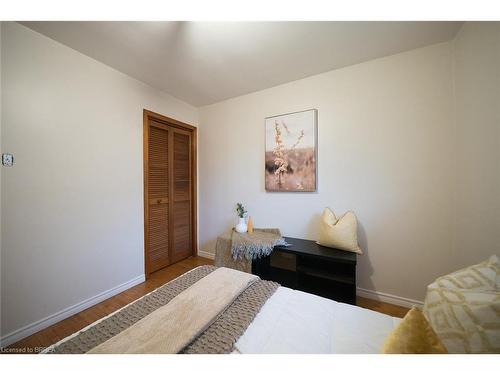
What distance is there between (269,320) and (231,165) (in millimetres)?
2148

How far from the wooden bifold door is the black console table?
4.72ft

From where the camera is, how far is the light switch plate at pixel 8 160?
1.34 metres

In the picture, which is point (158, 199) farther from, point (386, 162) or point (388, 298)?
point (388, 298)

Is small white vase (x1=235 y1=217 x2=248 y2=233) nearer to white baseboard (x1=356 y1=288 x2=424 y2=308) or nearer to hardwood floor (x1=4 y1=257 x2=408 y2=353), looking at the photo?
hardwood floor (x1=4 y1=257 x2=408 y2=353)

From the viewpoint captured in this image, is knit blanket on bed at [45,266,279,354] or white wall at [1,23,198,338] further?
white wall at [1,23,198,338]

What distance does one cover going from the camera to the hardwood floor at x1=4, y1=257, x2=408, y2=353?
1402mm

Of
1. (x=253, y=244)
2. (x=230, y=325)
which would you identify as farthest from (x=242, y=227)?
(x=230, y=325)

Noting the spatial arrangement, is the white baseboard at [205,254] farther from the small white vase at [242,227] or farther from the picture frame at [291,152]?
the picture frame at [291,152]

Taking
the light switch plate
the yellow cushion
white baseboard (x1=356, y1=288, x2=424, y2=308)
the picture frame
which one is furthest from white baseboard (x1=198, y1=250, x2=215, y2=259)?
the yellow cushion

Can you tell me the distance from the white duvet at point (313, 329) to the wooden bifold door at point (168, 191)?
6.65 ft

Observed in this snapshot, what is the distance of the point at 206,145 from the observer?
301 cm

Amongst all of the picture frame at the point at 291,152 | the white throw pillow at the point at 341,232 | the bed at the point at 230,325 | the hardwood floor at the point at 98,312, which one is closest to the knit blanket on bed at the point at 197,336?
the bed at the point at 230,325

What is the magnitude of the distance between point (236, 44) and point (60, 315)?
2929 mm

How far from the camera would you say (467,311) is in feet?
2.00
